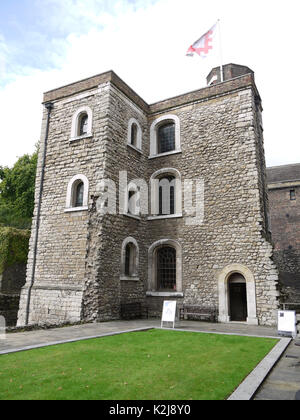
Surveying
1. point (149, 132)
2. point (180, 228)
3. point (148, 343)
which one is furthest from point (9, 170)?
point (148, 343)

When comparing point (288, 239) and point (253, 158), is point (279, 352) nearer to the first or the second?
point (253, 158)

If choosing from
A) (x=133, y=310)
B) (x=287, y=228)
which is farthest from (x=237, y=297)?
(x=287, y=228)

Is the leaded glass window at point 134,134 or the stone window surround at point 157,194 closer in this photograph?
the stone window surround at point 157,194

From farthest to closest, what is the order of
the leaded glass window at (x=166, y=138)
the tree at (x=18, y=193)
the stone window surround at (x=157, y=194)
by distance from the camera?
the tree at (x=18, y=193)
the leaded glass window at (x=166, y=138)
the stone window surround at (x=157, y=194)

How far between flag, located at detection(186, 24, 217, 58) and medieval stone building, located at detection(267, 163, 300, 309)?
15.3 meters

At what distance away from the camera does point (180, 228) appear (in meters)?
14.4

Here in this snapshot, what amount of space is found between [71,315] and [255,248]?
7685 millimetres

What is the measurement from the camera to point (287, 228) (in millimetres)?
25891

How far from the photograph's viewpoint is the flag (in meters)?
15.6

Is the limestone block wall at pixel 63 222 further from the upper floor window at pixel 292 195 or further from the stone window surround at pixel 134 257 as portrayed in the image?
the upper floor window at pixel 292 195

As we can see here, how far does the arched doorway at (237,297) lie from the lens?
12688mm

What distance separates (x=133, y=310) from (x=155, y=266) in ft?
8.24

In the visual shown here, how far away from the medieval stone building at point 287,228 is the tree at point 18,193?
2073cm

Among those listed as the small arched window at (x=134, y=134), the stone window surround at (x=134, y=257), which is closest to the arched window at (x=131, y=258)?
the stone window surround at (x=134, y=257)
